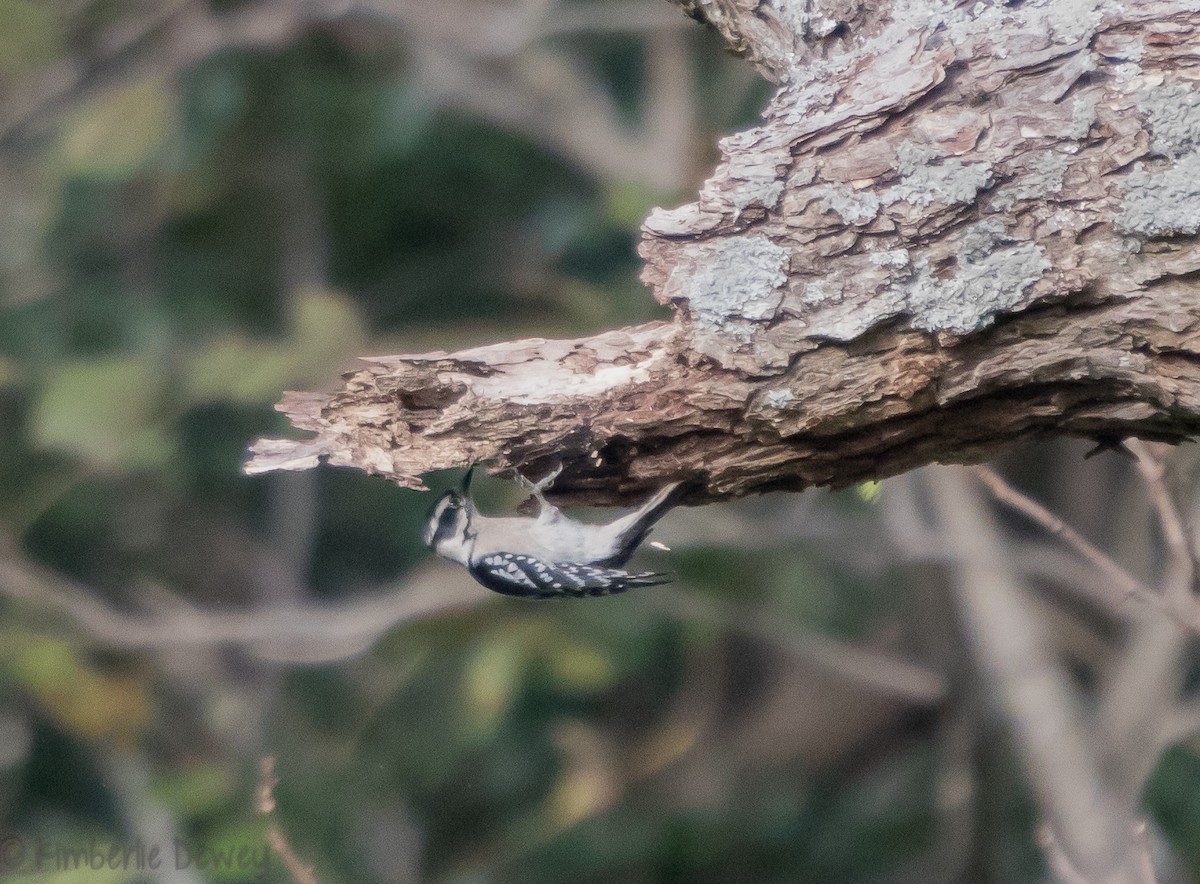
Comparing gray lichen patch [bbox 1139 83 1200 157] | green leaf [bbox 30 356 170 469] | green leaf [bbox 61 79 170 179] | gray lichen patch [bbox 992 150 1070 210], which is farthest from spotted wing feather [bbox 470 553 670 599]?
green leaf [bbox 61 79 170 179]

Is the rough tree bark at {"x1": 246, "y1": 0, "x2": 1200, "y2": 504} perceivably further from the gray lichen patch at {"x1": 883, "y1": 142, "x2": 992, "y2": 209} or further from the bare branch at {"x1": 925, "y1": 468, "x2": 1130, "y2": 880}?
the bare branch at {"x1": 925, "y1": 468, "x2": 1130, "y2": 880}

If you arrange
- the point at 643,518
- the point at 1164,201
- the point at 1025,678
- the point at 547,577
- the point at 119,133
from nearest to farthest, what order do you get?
the point at 1164,201
the point at 643,518
the point at 547,577
the point at 1025,678
the point at 119,133

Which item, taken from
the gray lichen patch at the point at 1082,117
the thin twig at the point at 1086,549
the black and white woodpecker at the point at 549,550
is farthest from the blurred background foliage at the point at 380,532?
the gray lichen patch at the point at 1082,117

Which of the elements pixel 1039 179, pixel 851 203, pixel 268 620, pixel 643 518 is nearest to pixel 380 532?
pixel 268 620

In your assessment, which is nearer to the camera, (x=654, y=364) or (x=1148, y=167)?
(x=1148, y=167)

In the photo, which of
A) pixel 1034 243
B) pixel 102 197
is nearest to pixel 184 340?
pixel 102 197

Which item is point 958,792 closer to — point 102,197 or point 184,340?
point 184,340

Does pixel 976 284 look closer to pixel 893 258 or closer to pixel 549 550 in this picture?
pixel 893 258
